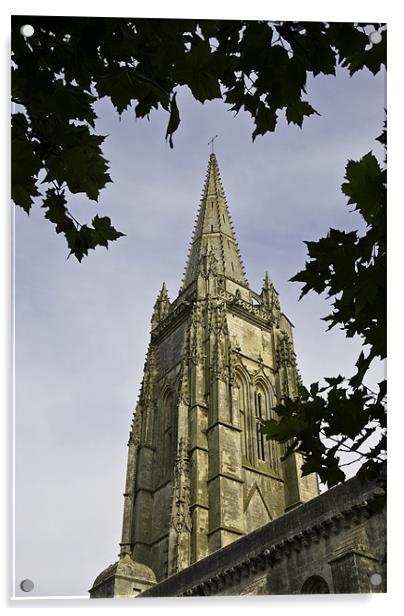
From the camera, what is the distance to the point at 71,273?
718 cm

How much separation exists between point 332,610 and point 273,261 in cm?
373

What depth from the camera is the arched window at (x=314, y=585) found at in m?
9.89

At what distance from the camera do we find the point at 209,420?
26703mm

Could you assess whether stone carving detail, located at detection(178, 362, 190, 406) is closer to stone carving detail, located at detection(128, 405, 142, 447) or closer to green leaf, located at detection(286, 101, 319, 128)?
stone carving detail, located at detection(128, 405, 142, 447)

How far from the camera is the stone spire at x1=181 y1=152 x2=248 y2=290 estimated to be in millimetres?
33406

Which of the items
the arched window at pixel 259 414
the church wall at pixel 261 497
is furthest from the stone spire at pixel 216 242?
the church wall at pixel 261 497

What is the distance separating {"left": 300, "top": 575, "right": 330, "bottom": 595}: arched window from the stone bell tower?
12526 mm

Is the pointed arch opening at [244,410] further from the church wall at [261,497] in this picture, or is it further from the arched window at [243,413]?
the church wall at [261,497]

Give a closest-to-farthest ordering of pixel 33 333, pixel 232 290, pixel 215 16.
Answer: pixel 215 16 < pixel 33 333 < pixel 232 290

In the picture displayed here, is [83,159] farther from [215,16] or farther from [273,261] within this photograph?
[273,261]

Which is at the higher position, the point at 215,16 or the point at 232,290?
the point at 232,290

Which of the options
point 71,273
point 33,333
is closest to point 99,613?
point 33,333

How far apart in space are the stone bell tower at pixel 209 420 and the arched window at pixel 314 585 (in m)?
12.5

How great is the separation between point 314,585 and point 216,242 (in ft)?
84.1
